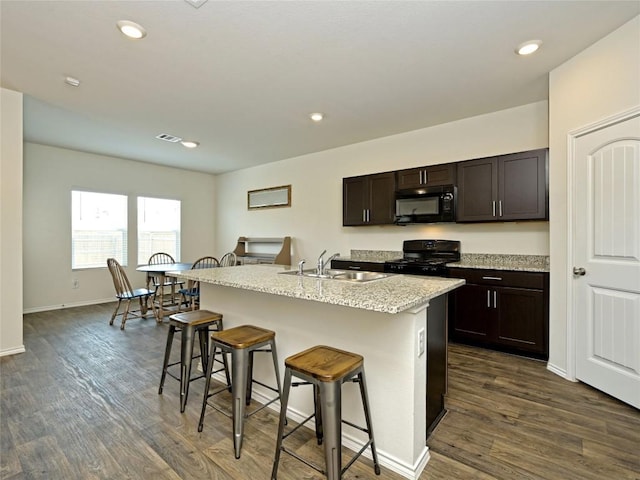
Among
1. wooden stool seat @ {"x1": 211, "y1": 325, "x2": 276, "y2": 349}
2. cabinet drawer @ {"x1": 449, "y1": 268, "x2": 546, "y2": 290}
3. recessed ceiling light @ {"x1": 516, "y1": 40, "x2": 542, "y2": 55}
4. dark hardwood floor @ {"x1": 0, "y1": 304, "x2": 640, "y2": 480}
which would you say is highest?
recessed ceiling light @ {"x1": 516, "y1": 40, "x2": 542, "y2": 55}

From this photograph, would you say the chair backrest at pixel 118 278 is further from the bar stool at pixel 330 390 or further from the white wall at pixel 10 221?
the bar stool at pixel 330 390

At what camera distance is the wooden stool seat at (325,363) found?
55.8 inches

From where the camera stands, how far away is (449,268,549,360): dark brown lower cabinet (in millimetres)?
3008

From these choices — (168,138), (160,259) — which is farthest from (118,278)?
(168,138)

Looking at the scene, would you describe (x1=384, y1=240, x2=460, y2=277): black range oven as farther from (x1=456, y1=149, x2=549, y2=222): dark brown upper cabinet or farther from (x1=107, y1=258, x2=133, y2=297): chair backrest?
(x1=107, y1=258, x2=133, y2=297): chair backrest

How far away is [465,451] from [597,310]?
1649 millimetres

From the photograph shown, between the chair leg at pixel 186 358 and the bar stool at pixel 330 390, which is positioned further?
the chair leg at pixel 186 358

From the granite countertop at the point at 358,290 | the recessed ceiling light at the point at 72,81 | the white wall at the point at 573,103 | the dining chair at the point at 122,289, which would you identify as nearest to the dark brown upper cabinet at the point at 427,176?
the white wall at the point at 573,103

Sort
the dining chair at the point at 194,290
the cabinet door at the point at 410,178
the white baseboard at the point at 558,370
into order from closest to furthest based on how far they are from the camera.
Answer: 1. the white baseboard at the point at 558,370
2. the cabinet door at the point at 410,178
3. the dining chair at the point at 194,290

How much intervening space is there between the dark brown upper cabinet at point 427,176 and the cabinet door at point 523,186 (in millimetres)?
534

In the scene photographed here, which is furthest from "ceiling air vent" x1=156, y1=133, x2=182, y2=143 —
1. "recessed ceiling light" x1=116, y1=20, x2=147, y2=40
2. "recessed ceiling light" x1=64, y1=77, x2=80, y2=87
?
"recessed ceiling light" x1=116, y1=20, x2=147, y2=40

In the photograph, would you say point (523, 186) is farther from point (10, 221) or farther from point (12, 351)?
point (12, 351)

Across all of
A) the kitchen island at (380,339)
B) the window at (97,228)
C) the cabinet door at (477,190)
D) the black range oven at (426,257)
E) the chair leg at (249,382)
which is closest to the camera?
the kitchen island at (380,339)

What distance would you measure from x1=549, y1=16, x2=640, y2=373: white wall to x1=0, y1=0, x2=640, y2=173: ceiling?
111 millimetres
